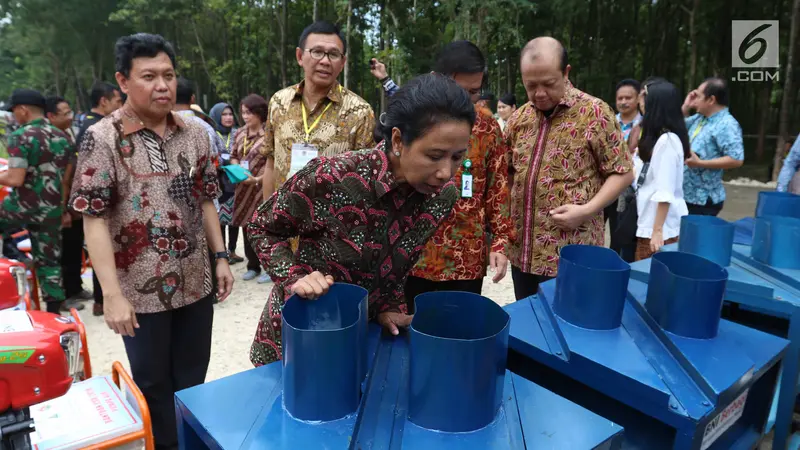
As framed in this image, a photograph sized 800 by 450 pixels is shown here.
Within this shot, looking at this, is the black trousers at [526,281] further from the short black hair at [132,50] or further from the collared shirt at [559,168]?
the short black hair at [132,50]

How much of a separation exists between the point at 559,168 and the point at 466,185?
413 mm

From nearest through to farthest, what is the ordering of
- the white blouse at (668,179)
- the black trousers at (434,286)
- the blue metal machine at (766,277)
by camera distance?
the blue metal machine at (766,277) → the black trousers at (434,286) → the white blouse at (668,179)

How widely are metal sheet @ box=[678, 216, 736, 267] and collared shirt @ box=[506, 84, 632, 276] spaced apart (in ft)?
1.22

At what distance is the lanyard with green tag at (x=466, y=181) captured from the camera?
2033mm

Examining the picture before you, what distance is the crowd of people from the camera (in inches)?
50.9

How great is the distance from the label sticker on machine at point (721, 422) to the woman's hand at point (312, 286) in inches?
34.3

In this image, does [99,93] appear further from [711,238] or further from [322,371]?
[711,238]

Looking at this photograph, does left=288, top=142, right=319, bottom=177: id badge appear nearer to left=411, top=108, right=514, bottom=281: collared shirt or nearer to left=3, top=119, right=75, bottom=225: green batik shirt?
left=411, top=108, right=514, bottom=281: collared shirt

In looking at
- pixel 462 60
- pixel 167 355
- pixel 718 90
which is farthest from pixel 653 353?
pixel 718 90

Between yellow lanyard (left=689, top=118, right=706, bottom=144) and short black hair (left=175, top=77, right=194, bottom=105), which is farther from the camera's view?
short black hair (left=175, top=77, right=194, bottom=105)

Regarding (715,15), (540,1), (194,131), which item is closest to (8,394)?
(194,131)

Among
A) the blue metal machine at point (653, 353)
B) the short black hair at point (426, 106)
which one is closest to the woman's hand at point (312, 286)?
the short black hair at point (426, 106)

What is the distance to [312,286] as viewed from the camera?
1093mm

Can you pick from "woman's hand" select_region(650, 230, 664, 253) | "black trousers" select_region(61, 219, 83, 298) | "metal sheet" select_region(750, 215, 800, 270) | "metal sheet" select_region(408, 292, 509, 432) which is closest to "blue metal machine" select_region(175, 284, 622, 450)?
"metal sheet" select_region(408, 292, 509, 432)
